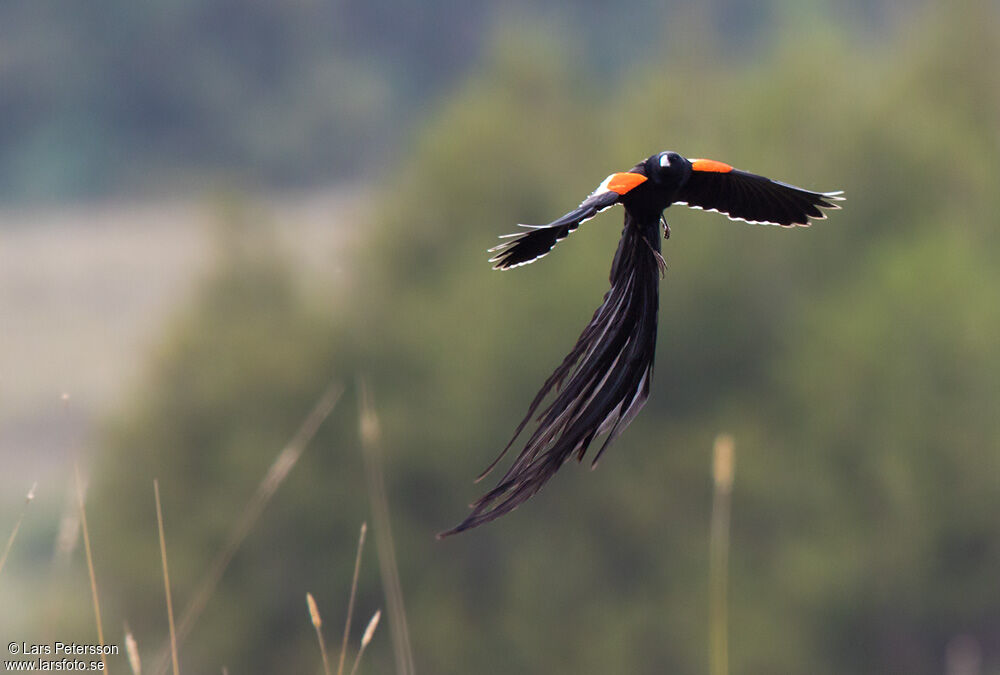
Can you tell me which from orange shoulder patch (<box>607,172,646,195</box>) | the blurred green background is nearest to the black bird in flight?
orange shoulder patch (<box>607,172,646,195</box>)

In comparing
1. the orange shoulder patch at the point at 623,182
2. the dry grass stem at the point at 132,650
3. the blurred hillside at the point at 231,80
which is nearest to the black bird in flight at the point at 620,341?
the orange shoulder patch at the point at 623,182

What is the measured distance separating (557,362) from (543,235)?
33069 millimetres

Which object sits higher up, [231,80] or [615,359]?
[231,80]

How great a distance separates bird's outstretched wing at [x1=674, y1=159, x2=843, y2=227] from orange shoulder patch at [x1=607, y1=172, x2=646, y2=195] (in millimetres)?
264

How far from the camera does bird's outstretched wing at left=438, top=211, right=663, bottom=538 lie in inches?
58.7

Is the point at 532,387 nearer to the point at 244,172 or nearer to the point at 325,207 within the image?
the point at 325,207

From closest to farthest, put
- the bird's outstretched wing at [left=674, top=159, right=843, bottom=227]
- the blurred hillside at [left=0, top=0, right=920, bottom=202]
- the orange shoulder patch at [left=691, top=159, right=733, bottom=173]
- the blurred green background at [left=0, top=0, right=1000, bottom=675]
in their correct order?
the orange shoulder patch at [left=691, top=159, right=733, bottom=173]
the bird's outstretched wing at [left=674, top=159, right=843, bottom=227]
the blurred green background at [left=0, top=0, right=1000, bottom=675]
the blurred hillside at [left=0, top=0, right=920, bottom=202]

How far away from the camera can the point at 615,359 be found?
1549 millimetres

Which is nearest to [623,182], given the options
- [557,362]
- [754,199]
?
[754,199]

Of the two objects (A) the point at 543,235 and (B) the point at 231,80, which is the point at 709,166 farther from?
(B) the point at 231,80

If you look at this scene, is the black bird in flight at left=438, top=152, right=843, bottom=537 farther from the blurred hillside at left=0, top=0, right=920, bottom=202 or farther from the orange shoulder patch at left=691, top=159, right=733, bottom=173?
the blurred hillside at left=0, top=0, right=920, bottom=202

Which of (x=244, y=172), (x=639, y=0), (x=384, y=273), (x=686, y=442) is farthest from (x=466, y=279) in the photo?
(x=639, y=0)

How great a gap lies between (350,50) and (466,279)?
3342 cm

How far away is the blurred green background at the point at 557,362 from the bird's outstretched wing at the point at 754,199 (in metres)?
28.7
